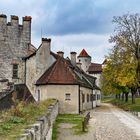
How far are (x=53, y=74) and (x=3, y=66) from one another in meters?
6.19

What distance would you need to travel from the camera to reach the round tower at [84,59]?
128 meters

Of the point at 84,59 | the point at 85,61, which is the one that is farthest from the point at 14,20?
the point at 85,61

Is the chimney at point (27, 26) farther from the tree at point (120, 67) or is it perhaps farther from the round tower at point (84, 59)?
the round tower at point (84, 59)

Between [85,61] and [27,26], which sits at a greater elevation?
[85,61]

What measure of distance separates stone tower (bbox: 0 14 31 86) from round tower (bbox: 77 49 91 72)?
3361 inches

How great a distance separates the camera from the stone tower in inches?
1645

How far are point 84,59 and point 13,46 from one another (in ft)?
285

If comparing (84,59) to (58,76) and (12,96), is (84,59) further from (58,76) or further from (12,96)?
(12,96)

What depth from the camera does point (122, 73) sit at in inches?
2052

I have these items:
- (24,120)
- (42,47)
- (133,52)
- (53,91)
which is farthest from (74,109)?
(24,120)

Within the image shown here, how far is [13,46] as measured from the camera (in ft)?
138

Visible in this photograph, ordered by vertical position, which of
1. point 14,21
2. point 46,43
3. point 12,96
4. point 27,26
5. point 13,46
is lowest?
point 12,96

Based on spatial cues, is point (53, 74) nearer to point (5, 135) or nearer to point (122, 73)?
point (122, 73)

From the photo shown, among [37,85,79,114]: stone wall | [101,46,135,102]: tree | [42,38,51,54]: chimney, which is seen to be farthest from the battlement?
[101,46,135,102]: tree
